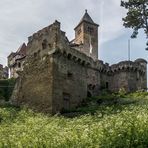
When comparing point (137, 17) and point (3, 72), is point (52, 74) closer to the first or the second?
point (137, 17)

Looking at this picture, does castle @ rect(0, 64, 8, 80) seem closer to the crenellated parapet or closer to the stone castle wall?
the crenellated parapet

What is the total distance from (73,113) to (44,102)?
3.36m

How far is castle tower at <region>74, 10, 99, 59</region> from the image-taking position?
69750 mm

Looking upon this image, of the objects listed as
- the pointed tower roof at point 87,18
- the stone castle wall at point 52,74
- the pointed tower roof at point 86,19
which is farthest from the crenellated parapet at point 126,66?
the pointed tower roof at point 87,18

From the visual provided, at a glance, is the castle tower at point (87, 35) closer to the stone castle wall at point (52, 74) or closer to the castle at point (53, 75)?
the castle at point (53, 75)

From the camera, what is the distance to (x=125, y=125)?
68.6 ft

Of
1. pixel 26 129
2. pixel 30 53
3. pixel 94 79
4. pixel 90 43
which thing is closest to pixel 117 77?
pixel 94 79

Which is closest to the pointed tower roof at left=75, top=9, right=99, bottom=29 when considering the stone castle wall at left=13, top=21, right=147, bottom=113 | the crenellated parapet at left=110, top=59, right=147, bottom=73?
the crenellated parapet at left=110, top=59, right=147, bottom=73

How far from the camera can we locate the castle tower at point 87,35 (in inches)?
2746

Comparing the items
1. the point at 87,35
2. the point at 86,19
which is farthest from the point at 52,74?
the point at 86,19

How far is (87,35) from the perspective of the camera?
70.6 meters

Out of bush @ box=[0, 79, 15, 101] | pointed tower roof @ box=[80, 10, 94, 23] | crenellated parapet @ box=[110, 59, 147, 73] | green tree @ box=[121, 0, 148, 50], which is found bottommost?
bush @ box=[0, 79, 15, 101]

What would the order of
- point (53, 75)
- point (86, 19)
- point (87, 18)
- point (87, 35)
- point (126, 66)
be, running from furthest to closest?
point (87, 18)
point (86, 19)
point (87, 35)
point (126, 66)
point (53, 75)

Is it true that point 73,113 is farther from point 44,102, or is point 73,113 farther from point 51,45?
point 51,45
